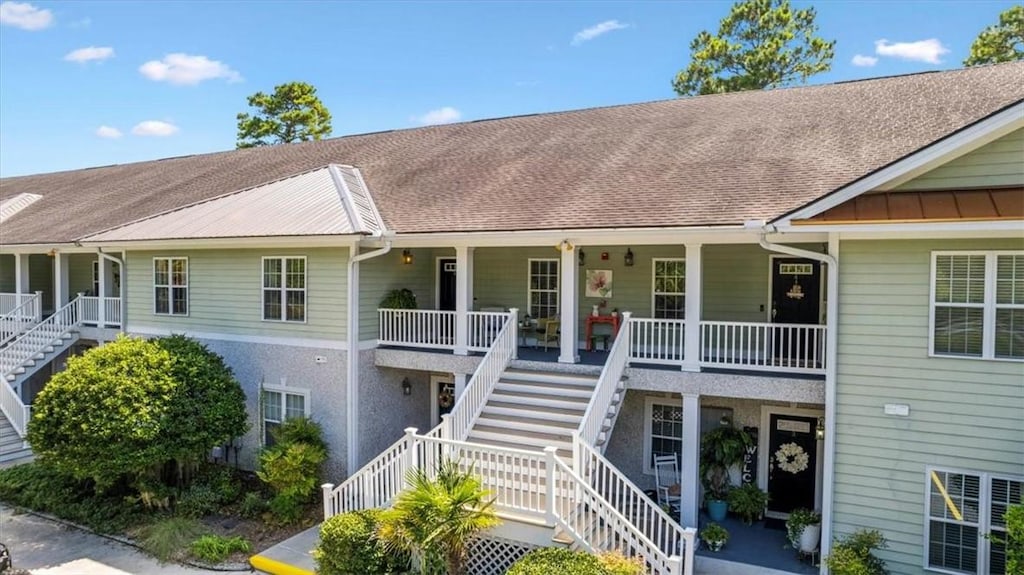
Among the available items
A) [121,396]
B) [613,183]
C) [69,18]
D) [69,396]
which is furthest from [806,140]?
[69,18]

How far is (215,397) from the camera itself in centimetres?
1284

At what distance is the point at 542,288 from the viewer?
14766 millimetres

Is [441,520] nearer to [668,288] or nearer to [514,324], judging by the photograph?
[514,324]

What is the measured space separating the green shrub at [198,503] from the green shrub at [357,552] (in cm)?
427

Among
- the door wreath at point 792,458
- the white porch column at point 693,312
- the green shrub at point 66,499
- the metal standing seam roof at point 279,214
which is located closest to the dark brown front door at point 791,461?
the door wreath at point 792,458

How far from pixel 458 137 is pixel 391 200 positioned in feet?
15.7

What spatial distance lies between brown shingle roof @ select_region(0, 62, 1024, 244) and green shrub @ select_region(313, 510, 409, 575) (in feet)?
18.3

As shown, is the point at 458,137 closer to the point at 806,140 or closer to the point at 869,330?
the point at 806,140

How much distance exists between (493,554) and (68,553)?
7477 mm

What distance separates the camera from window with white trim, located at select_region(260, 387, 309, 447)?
13.9 m

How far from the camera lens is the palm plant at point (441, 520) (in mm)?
8609

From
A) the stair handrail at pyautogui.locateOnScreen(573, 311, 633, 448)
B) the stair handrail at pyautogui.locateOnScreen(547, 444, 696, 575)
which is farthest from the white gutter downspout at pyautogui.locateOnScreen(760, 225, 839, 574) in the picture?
the stair handrail at pyautogui.locateOnScreen(573, 311, 633, 448)

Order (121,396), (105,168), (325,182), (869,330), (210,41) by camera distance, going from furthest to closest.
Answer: (105,168) → (210,41) → (325,182) → (121,396) → (869,330)

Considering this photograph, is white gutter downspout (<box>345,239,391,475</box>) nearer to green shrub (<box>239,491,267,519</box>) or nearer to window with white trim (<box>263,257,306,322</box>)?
window with white trim (<box>263,257,306,322</box>)
